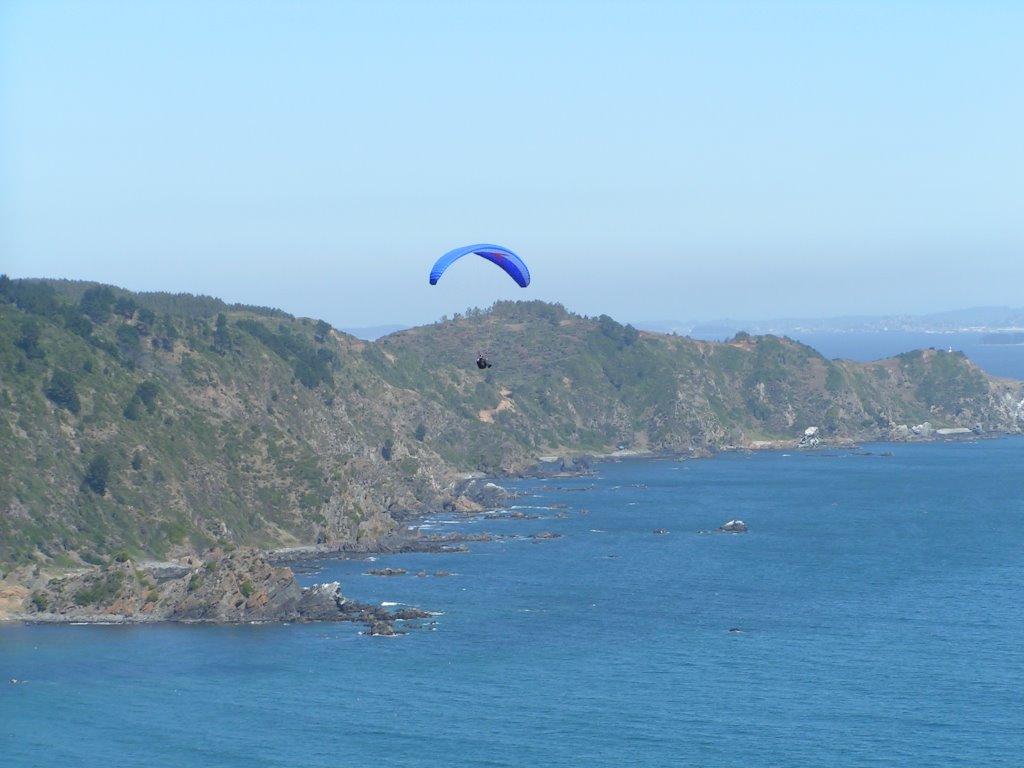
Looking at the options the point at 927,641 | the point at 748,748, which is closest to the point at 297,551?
the point at 927,641

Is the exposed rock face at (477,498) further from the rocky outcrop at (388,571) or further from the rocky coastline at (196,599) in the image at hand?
the rocky coastline at (196,599)

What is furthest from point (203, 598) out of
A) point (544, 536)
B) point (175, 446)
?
point (544, 536)

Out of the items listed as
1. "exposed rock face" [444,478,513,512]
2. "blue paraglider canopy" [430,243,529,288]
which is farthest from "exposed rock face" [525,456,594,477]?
"blue paraglider canopy" [430,243,529,288]

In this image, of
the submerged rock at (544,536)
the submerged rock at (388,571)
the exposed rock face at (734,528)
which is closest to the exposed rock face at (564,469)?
the submerged rock at (544,536)

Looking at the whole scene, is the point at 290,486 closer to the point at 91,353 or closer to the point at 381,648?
the point at 91,353

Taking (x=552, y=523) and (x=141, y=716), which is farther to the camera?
(x=552, y=523)

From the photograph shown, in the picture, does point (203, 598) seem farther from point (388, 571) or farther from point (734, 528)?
point (734, 528)

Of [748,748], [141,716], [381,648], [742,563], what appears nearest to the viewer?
[748,748]

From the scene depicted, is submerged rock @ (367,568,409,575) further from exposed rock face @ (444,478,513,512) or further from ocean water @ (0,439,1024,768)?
exposed rock face @ (444,478,513,512)
